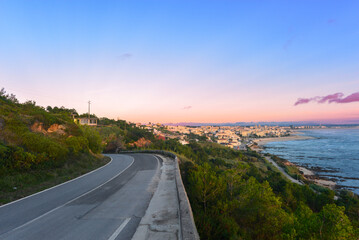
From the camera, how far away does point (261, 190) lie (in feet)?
33.3

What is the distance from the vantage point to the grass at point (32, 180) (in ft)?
30.3

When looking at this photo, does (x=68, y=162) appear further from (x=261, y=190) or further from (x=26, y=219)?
(x=261, y=190)

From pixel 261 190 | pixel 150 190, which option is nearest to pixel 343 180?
pixel 261 190

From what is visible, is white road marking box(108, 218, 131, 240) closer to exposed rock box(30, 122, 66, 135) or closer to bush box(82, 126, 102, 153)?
exposed rock box(30, 122, 66, 135)

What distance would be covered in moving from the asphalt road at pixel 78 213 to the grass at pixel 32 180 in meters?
0.91

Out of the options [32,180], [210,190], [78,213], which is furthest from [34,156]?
[210,190]

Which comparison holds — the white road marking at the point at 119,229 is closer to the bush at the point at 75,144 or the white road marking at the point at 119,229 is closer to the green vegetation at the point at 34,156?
the green vegetation at the point at 34,156

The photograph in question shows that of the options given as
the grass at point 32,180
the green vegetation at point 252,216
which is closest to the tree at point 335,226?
the green vegetation at point 252,216

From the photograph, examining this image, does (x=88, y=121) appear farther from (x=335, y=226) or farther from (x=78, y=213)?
(x=335, y=226)

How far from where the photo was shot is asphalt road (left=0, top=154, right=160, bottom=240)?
5.24 meters

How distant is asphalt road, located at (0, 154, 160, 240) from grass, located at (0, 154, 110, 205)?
0.91 metres

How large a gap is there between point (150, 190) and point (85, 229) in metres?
4.22

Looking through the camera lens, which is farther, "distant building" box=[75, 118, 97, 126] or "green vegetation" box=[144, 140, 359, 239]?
"distant building" box=[75, 118, 97, 126]

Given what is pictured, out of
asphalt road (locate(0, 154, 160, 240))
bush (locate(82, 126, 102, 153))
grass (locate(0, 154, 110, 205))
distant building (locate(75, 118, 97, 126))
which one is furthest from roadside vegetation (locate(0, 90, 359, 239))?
distant building (locate(75, 118, 97, 126))
